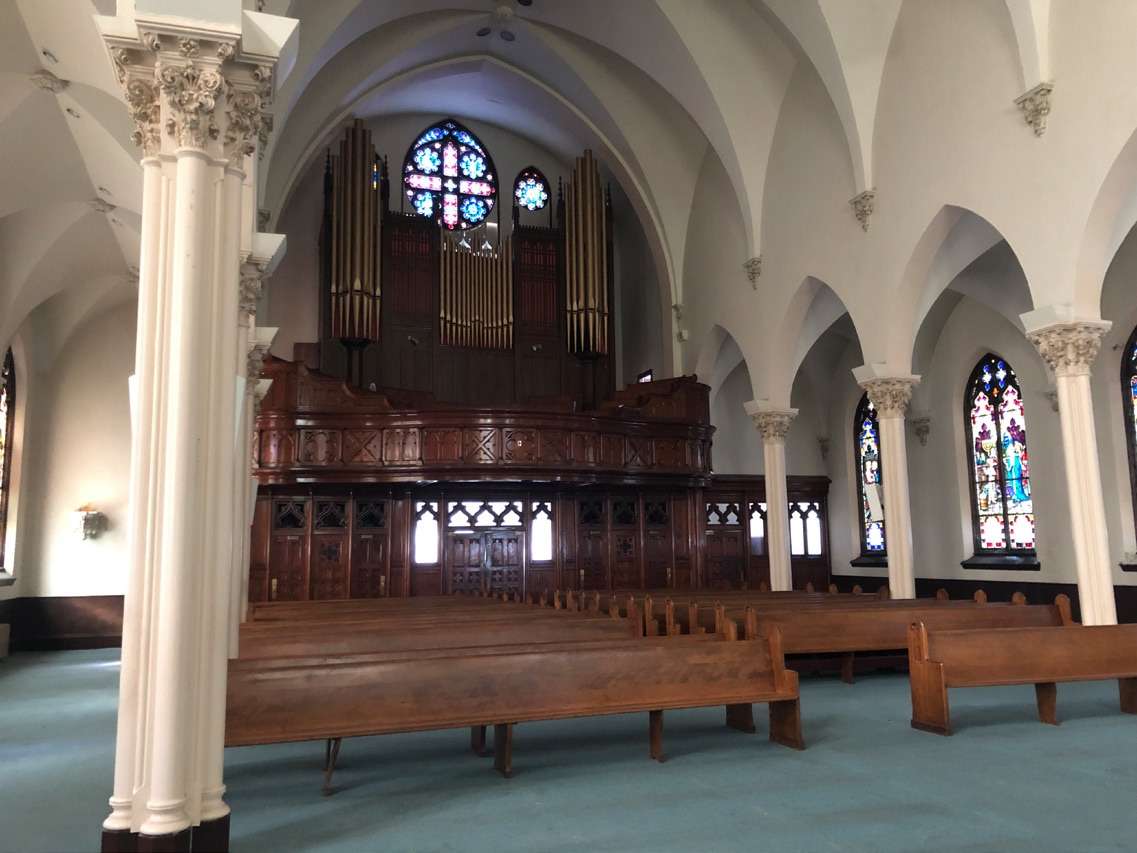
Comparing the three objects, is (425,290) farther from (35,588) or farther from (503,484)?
(35,588)

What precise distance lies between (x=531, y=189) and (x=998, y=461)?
12.9 meters

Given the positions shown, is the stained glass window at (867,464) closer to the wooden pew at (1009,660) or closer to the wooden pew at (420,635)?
the wooden pew at (1009,660)

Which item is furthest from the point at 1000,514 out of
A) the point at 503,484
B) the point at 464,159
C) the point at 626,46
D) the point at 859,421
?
the point at 464,159

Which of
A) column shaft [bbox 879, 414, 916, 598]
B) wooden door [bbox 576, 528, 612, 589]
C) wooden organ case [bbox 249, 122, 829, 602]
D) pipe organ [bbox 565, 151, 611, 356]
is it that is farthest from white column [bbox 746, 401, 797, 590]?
pipe organ [bbox 565, 151, 611, 356]

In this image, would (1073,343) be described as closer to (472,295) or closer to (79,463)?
(472,295)

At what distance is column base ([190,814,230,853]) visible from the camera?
13.7ft

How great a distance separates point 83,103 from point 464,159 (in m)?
12.6

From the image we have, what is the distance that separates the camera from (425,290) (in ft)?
64.5

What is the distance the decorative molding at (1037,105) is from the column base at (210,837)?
1098 cm

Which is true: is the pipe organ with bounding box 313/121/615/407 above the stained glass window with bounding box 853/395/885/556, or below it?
above

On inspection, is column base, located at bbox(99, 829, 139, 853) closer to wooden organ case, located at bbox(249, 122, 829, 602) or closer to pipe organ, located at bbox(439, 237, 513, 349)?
wooden organ case, located at bbox(249, 122, 829, 602)

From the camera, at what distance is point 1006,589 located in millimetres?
16172

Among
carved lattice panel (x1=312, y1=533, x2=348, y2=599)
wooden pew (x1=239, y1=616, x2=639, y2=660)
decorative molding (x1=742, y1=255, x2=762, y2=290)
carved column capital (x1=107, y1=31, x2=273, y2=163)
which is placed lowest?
wooden pew (x1=239, y1=616, x2=639, y2=660)

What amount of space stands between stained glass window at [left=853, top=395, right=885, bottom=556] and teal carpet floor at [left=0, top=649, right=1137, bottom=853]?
1208 centimetres
